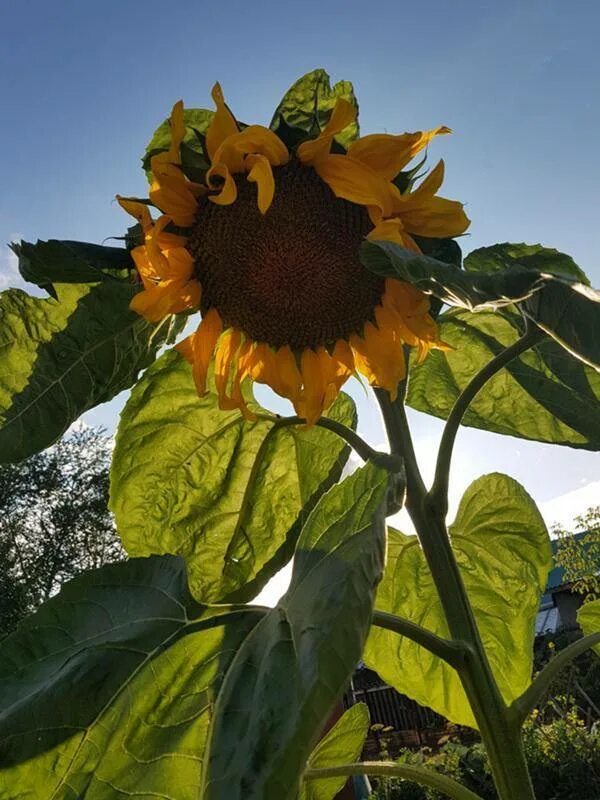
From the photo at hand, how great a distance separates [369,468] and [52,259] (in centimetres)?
32

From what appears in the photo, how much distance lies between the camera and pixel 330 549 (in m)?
0.44

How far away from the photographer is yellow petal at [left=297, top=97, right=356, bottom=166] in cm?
69

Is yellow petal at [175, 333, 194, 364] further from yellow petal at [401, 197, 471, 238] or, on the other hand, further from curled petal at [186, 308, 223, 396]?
yellow petal at [401, 197, 471, 238]

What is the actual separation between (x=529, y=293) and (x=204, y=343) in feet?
1.33

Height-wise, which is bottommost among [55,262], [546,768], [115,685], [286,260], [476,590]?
[546,768]

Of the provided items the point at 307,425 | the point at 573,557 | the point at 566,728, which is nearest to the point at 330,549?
the point at 307,425

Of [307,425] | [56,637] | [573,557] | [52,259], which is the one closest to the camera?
[56,637]

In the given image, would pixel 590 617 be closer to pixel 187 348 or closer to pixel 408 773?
pixel 408 773

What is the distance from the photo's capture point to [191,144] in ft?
2.43

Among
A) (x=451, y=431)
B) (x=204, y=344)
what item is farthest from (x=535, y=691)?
(x=204, y=344)

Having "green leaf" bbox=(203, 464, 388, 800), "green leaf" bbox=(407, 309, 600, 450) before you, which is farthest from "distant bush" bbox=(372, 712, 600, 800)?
"green leaf" bbox=(203, 464, 388, 800)

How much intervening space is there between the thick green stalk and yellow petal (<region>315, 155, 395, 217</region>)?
18 cm

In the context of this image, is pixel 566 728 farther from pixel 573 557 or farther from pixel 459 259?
pixel 459 259

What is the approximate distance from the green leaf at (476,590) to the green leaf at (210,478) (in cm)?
12
